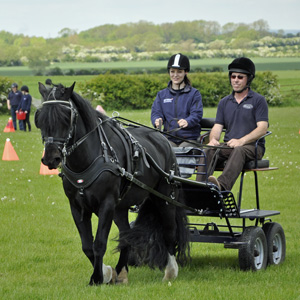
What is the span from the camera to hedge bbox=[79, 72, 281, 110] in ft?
130

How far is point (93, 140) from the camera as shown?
6105 millimetres

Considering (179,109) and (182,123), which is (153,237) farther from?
(179,109)

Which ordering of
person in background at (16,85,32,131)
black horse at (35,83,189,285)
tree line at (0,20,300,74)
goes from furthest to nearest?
tree line at (0,20,300,74) < person in background at (16,85,32,131) < black horse at (35,83,189,285)

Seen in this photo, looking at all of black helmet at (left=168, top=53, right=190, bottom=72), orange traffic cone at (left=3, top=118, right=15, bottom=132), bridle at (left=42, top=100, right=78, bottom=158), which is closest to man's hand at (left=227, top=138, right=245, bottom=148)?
black helmet at (left=168, top=53, right=190, bottom=72)

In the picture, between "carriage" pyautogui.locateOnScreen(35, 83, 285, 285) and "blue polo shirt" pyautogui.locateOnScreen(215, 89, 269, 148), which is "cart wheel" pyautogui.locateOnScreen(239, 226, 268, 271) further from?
"blue polo shirt" pyautogui.locateOnScreen(215, 89, 269, 148)

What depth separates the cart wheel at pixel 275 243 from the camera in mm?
7766

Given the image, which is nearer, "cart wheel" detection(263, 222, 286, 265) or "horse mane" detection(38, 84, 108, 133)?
"horse mane" detection(38, 84, 108, 133)

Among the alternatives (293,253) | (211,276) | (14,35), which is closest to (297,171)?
(293,253)

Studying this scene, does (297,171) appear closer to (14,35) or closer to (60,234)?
(60,234)

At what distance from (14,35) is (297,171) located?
4006 inches

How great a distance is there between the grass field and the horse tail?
20 cm

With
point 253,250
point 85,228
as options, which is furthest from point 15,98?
point 85,228

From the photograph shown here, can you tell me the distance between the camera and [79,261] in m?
7.81

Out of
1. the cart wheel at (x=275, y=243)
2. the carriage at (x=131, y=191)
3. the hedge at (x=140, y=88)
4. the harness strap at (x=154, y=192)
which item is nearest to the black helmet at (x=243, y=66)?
the carriage at (x=131, y=191)
